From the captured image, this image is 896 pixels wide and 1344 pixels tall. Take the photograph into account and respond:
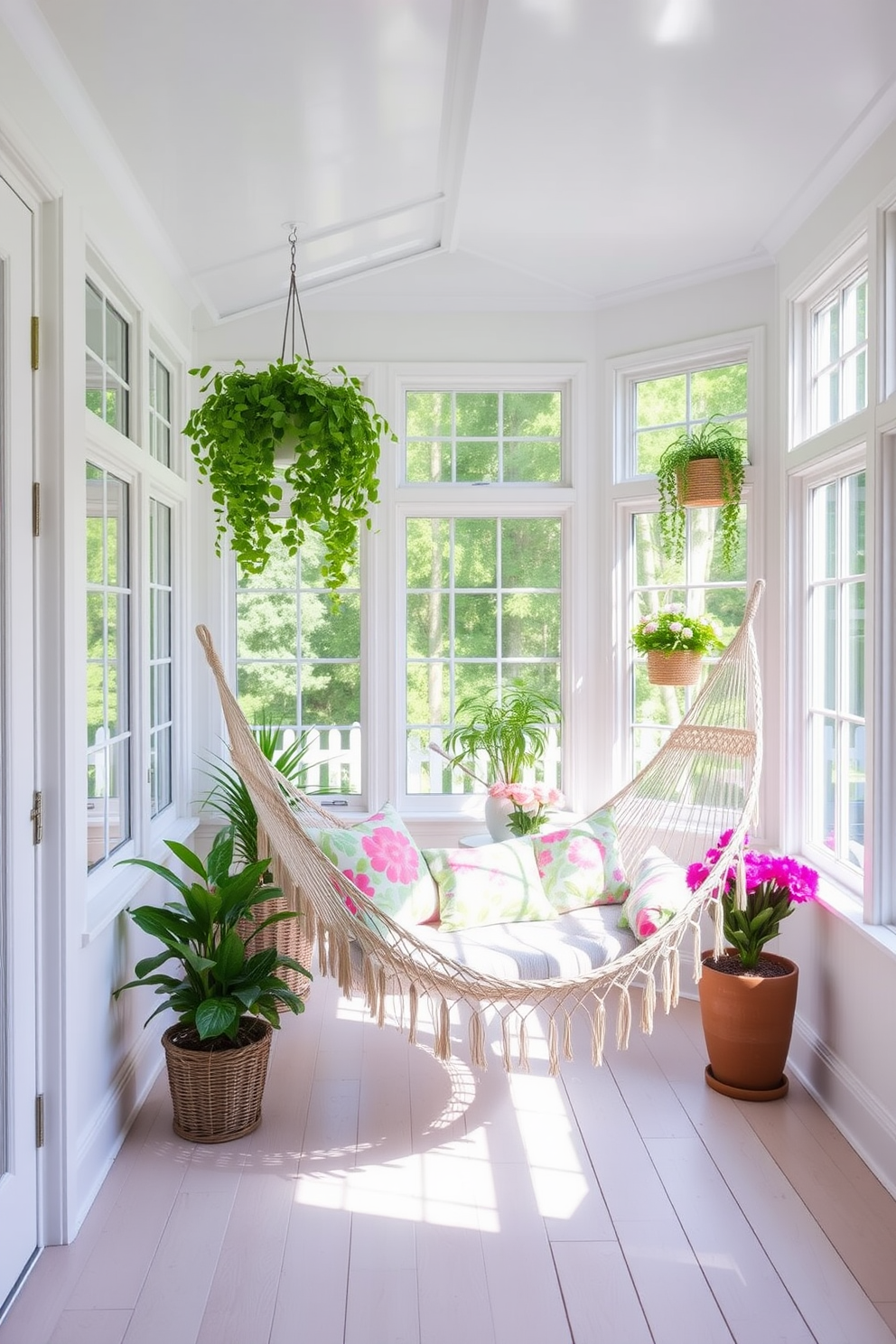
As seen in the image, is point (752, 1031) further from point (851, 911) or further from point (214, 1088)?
point (214, 1088)

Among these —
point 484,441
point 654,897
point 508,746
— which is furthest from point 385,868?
point 484,441

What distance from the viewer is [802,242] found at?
3.41 meters

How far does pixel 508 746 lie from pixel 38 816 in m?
2.23

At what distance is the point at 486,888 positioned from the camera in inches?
136

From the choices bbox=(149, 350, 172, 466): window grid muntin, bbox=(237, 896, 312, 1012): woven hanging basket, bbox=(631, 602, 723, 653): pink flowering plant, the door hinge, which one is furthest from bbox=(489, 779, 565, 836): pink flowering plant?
the door hinge

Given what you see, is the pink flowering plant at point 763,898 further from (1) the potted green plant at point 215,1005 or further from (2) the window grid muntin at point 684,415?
(2) the window grid muntin at point 684,415

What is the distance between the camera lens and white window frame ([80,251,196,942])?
2.80 metres

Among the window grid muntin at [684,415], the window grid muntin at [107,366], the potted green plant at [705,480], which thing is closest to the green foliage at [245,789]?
the window grid muntin at [107,366]

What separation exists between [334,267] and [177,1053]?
8.95 ft

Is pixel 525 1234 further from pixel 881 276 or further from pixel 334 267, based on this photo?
pixel 334 267

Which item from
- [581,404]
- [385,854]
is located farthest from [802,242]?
[385,854]

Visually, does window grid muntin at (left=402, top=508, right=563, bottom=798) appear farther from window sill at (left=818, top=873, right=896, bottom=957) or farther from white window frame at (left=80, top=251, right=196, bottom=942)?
window sill at (left=818, top=873, right=896, bottom=957)

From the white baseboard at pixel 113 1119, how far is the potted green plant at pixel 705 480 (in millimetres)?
2452

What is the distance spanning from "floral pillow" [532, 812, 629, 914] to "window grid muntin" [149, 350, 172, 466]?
1824mm
